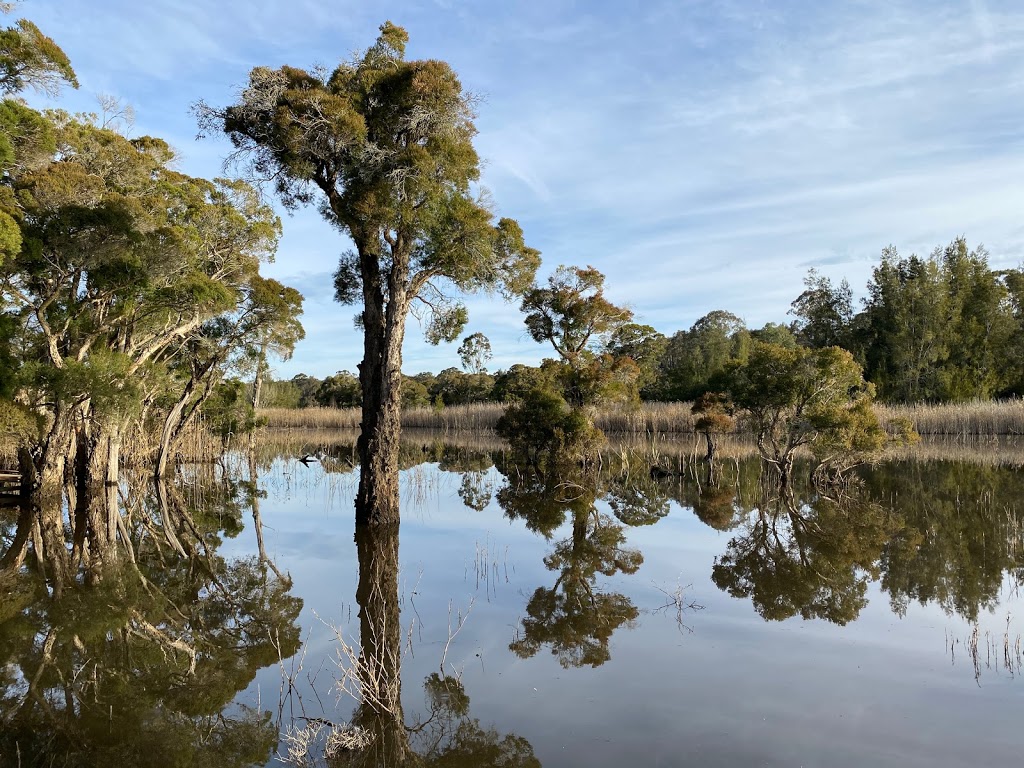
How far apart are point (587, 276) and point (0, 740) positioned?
2315 cm

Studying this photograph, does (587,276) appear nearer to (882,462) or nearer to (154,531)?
(882,462)

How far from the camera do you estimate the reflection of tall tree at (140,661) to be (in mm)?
4062

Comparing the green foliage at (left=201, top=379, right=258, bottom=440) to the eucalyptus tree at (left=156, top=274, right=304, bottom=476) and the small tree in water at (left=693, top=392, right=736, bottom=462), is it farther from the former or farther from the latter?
the small tree in water at (left=693, top=392, right=736, bottom=462)

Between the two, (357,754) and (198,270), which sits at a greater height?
(198,270)

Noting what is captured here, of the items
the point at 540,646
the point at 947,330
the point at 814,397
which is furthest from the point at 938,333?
the point at 540,646

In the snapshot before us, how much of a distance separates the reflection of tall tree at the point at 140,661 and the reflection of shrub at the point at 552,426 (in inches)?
496

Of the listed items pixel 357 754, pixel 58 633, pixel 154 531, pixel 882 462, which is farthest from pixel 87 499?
pixel 882 462

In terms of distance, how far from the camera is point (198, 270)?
15.0m

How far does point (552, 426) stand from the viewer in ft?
68.8

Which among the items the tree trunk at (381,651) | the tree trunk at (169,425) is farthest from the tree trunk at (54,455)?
the tree trunk at (381,651)

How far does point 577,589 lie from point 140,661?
4211mm

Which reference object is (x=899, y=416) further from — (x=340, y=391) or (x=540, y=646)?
(x=340, y=391)

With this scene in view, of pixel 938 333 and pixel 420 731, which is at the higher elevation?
pixel 938 333

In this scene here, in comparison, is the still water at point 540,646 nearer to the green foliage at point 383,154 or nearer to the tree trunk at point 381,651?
the tree trunk at point 381,651
